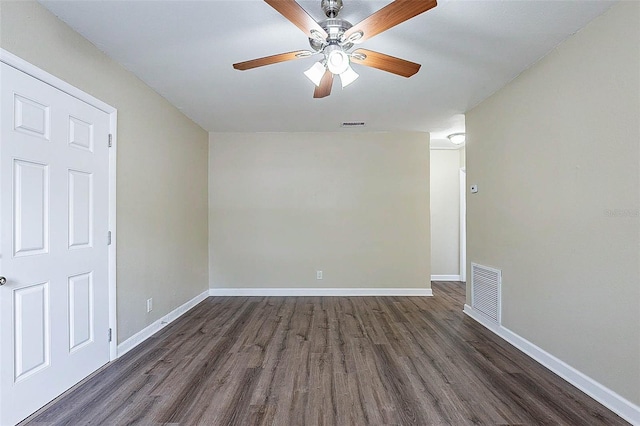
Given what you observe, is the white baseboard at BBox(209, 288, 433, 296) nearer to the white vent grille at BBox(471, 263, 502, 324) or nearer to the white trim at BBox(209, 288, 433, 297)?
the white trim at BBox(209, 288, 433, 297)

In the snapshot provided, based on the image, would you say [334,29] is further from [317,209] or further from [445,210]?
[445,210]

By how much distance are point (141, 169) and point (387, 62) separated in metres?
2.44

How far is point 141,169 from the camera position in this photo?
2.91m

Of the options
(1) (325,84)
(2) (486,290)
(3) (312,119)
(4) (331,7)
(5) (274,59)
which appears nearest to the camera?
(4) (331,7)

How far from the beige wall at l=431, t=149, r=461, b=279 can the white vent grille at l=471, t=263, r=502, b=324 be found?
2207 mm

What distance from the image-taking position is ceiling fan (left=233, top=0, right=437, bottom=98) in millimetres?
1484

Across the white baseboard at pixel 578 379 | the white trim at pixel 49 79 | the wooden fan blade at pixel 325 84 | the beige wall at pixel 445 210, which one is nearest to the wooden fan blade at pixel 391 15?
the wooden fan blade at pixel 325 84

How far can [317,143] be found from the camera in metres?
4.73

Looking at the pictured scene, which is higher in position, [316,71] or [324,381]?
[316,71]

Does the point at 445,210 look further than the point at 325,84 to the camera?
Yes

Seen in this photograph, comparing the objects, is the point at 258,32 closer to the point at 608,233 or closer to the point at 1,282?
the point at 1,282

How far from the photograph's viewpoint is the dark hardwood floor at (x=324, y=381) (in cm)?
184

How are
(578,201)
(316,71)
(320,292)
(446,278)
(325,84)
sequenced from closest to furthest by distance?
(316,71)
(578,201)
(325,84)
(320,292)
(446,278)

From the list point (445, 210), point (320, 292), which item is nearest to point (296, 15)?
point (320, 292)
